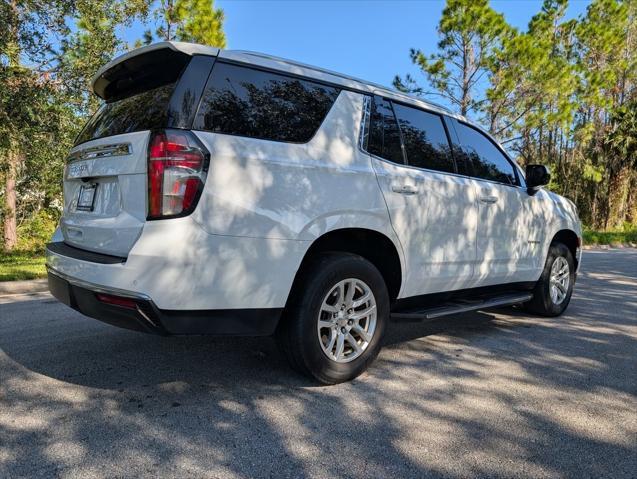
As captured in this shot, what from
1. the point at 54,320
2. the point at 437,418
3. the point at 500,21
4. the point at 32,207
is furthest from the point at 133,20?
the point at 500,21

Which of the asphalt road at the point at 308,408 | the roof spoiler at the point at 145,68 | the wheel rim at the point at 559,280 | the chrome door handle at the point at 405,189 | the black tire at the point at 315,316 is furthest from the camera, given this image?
the wheel rim at the point at 559,280

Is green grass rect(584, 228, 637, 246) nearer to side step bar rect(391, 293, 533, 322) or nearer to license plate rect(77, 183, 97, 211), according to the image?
side step bar rect(391, 293, 533, 322)

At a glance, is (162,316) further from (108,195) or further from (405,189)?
(405,189)

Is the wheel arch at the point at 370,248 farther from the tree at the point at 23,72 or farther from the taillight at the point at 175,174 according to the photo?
the tree at the point at 23,72

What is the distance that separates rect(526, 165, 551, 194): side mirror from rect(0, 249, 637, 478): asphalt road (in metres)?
1.42

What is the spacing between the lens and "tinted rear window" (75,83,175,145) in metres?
2.70

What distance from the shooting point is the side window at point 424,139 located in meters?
3.68

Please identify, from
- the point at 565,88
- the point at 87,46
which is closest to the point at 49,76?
the point at 87,46

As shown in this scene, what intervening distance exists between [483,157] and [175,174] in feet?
9.56

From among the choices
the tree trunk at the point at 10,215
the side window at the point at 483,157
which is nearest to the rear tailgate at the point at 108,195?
the side window at the point at 483,157

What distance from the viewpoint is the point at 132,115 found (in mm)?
2922

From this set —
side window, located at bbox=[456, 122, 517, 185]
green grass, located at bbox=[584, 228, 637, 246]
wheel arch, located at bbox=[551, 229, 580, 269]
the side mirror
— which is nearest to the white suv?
side window, located at bbox=[456, 122, 517, 185]

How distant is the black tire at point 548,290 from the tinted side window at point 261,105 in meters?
3.15

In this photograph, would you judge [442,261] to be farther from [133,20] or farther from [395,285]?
[133,20]
